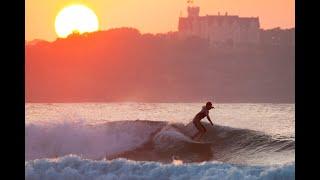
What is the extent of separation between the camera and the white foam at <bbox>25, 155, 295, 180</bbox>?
8945 mm

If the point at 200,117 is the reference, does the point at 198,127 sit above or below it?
below

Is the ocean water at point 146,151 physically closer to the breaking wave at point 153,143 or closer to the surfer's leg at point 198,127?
the breaking wave at point 153,143

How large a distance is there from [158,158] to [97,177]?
4345mm

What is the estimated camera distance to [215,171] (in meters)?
9.04

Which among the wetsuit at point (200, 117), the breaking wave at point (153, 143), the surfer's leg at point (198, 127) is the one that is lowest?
the breaking wave at point (153, 143)

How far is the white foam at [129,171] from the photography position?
8.95 m

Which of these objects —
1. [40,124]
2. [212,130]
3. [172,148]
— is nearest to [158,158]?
[172,148]

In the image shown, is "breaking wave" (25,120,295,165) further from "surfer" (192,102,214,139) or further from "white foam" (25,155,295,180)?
"white foam" (25,155,295,180)

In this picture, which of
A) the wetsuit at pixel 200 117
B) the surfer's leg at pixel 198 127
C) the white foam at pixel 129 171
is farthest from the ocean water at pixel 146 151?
the wetsuit at pixel 200 117

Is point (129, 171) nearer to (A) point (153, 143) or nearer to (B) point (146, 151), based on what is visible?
(B) point (146, 151)

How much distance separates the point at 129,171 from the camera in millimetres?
9094

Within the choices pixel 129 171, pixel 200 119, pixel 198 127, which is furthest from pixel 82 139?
pixel 129 171

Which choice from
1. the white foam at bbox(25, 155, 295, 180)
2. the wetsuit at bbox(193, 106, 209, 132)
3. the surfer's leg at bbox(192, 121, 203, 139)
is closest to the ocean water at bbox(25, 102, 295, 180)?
the white foam at bbox(25, 155, 295, 180)
